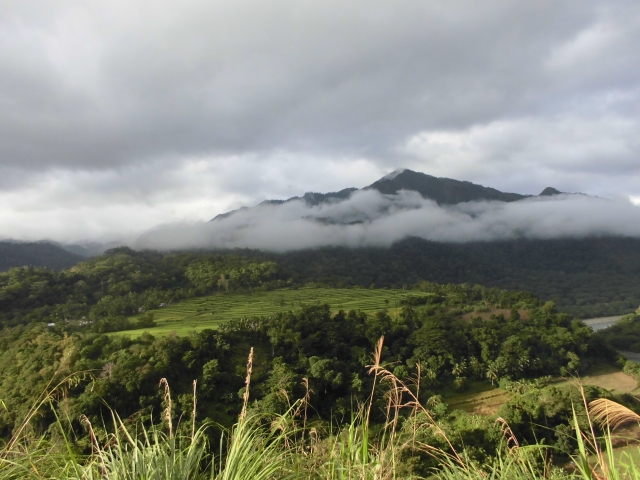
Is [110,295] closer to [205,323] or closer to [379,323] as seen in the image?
[205,323]

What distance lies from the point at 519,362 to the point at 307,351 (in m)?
20.5

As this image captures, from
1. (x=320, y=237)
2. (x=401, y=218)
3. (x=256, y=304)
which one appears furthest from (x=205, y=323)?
(x=401, y=218)

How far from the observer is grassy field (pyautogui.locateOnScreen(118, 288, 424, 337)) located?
147ft

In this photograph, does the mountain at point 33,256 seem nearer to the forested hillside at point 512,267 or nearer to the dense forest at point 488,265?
the dense forest at point 488,265

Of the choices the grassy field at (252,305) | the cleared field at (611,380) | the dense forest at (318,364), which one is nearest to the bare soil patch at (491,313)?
the dense forest at (318,364)

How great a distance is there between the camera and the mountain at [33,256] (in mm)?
103000

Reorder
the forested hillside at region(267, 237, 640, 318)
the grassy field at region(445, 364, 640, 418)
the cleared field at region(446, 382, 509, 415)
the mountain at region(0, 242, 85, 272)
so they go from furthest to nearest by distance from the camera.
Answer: the mountain at region(0, 242, 85, 272)
the forested hillside at region(267, 237, 640, 318)
the grassy field at region(445, 364, 640, 418)
the cleared field at region(446, 382, 509, 415)

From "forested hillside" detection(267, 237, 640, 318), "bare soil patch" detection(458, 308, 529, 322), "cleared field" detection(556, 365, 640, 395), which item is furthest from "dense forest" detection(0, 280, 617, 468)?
"forested hillside" detection(267, 237, 640, 318)

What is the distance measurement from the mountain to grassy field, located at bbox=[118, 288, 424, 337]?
72566 millimetres

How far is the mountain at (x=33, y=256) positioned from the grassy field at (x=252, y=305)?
7257 centimetres

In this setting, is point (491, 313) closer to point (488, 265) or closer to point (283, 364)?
point (283, 364)

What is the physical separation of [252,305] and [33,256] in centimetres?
9432

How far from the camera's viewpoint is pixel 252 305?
54.4 meters

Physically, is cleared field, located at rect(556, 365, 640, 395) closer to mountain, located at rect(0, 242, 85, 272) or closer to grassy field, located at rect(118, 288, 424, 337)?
grassy field, located at rect(118, 288, 424, 337)
